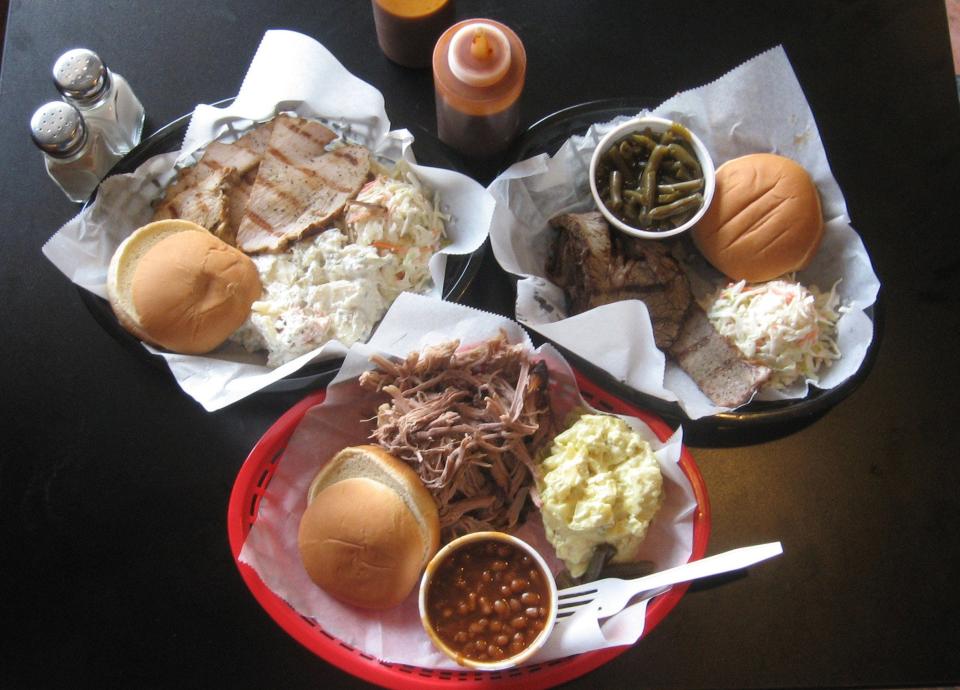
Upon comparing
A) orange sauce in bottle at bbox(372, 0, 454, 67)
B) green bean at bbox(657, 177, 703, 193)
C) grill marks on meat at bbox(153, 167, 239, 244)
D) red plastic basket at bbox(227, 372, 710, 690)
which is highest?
orange sauce in bottle at bbox(372, 0, 454, 67)

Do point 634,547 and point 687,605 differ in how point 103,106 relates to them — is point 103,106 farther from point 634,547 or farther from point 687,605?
point 687,605

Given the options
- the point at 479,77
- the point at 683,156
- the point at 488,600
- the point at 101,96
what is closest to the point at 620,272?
the point at 683,156

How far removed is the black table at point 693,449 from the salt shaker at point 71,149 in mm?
130

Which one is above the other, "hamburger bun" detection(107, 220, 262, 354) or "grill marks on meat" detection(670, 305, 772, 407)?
"hamburger bun" detection(107, 220, 262, 354)

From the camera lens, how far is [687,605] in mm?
1743

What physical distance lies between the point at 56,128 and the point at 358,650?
1.33 meters

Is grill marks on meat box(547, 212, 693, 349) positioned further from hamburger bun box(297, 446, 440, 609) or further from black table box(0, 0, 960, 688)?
→ hamburger bun box(297, 446, 440, 609)

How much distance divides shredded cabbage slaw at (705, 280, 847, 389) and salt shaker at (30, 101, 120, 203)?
5.08 ft

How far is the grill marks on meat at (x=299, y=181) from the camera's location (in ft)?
6.18

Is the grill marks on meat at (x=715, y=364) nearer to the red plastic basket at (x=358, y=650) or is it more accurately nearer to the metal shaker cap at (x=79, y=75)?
the red plastic basket at (x=358, y=650)

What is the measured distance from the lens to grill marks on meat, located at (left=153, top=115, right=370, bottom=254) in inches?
73.7

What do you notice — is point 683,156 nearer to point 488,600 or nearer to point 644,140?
point 644,140

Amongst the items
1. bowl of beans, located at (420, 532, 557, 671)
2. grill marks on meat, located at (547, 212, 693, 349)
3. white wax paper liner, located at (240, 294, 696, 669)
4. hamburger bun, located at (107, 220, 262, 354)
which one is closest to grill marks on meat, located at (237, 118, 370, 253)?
hamburger bun, located at (107, 220, 262, 354)

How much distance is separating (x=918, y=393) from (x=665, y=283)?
2.36ft
